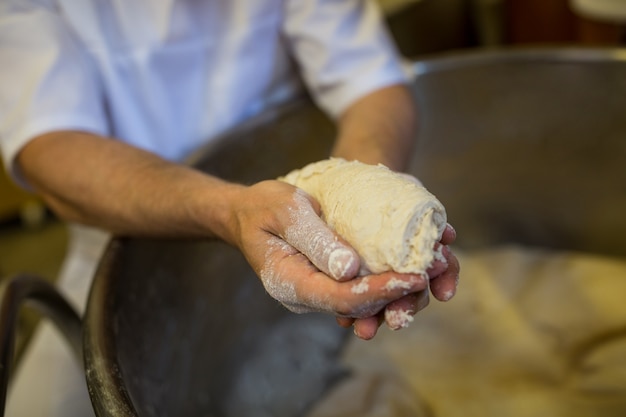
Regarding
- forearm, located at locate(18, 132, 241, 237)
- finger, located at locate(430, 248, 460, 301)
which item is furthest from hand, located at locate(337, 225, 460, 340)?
forearm, located at locate(18, 132, 241, 237)

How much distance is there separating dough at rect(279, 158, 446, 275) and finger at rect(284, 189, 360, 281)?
0.05ft

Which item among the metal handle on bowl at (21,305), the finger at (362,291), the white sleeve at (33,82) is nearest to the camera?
the finger at (362,291)

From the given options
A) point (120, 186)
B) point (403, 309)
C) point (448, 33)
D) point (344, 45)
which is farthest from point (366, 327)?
point (448, 33)

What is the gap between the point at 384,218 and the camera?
349 millimetres

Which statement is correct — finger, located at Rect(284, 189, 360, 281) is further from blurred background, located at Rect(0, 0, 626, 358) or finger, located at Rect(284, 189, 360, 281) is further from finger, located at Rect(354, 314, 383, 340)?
blurred background, located at Rect(0, 0, 626, 358)

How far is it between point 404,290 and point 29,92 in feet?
1.36

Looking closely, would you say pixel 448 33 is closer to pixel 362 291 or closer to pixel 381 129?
pixel 381 129

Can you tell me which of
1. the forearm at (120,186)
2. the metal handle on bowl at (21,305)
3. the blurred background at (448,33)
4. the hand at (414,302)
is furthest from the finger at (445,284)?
the blurred background at (448,33)

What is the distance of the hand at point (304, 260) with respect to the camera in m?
0.32

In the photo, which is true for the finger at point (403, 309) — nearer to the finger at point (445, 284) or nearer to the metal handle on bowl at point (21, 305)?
the finger at point (445, 284)

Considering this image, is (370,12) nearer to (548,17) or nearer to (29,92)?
(29,92)

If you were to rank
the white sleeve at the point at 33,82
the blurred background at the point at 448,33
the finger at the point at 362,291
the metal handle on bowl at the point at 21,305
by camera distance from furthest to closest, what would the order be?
1. the blurred background at the point at 448,33
2. the white sleeve at the point at 33,82
3. the metal handle on bowl at the point at 21,305
4. the finger at the point at 362,291

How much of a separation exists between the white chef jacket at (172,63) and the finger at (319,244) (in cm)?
31

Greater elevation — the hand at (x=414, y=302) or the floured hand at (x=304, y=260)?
the floured hand at (x=304, y=260)
